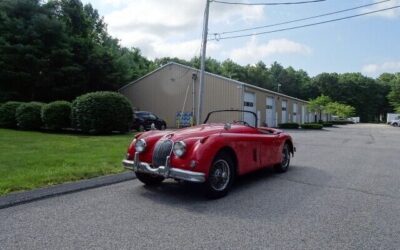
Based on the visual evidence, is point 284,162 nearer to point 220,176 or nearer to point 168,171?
point 220,176

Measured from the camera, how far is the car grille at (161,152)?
6.03 m

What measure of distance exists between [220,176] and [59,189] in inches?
107

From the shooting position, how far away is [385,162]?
10.8m

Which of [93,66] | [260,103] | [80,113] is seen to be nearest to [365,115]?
[260,103]

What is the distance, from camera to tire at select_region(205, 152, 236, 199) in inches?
233

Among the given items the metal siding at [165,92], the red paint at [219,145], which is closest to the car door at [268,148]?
the red paint at [219,145]

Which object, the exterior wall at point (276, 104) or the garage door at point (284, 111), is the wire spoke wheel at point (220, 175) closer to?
the exterior wall at point (276, 104)

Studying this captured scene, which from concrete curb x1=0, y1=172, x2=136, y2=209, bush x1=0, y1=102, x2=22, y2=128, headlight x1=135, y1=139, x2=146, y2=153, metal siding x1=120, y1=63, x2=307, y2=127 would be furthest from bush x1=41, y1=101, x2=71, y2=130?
headlight x1=135, y1=139, x2=146, y2=153

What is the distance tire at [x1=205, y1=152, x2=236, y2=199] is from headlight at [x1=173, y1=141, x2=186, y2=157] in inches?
19.8

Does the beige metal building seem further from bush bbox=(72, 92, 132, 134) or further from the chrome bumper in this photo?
the chrome bumper

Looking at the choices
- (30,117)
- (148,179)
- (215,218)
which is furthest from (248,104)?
(215,218)

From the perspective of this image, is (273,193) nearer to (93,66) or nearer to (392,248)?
(392,248)

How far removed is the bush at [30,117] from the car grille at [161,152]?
1876cm

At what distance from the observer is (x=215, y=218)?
4945mm
